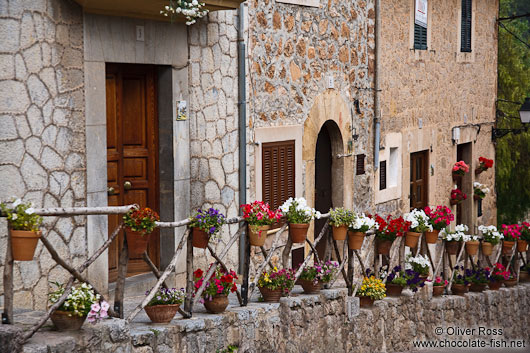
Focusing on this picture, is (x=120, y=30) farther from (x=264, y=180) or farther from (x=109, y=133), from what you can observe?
(x=264, y=180)

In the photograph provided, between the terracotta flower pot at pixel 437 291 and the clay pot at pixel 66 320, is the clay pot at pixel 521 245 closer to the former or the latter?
the terracotta flower pot at pixel 437 291

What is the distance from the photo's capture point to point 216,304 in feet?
21.9

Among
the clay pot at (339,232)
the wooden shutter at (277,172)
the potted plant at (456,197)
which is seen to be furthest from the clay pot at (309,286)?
the potted plant at (456,197)

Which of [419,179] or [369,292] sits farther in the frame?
[419,179]

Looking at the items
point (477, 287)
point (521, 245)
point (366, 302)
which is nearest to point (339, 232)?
point (366, 302)

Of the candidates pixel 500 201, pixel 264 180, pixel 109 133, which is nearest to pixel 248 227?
pixel 109 133

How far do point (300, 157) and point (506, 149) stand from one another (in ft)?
36.8

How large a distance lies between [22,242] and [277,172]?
5.08m

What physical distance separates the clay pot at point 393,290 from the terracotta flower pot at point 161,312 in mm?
3816

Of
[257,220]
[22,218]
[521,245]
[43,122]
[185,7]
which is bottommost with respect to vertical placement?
[521,245]

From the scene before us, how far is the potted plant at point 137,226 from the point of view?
18.7 feet

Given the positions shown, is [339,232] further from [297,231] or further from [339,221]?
[297,231]

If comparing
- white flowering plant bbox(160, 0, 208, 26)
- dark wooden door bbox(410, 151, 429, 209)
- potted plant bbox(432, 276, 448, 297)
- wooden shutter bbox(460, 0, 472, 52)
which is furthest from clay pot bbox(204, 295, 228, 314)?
wooden shutter bbox(460, 0, 472, 52)

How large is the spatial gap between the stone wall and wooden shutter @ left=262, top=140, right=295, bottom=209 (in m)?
1.74
